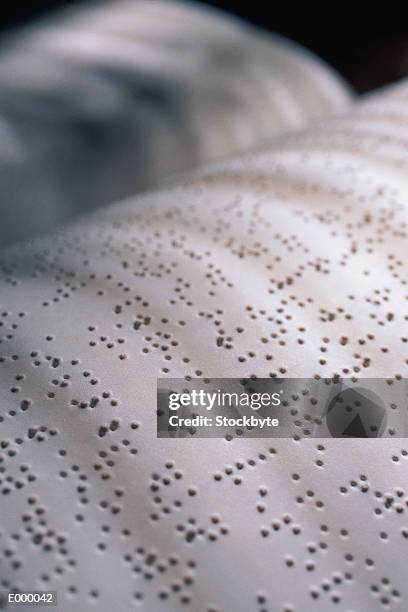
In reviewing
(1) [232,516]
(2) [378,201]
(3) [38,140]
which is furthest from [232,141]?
(1) [232,516]

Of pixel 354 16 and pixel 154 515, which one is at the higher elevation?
pixel 354 16

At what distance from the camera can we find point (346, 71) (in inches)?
56.7

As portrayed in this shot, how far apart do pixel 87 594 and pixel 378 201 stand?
1.11 feet

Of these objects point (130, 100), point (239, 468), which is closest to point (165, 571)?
point (239, 468)

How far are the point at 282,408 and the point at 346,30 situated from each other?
50.1 inches

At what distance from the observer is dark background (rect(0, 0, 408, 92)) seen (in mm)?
1407

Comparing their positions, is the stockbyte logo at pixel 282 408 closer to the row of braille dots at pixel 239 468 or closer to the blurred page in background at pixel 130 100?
the row of braille dots at pixel 239 468

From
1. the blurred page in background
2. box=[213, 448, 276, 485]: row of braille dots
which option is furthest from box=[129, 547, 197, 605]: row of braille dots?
the blurred page in background

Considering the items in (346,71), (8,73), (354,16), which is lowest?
(8,73)

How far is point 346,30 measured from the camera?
4.82ft

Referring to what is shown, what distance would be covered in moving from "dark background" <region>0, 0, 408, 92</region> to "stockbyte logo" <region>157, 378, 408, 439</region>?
3.73ft

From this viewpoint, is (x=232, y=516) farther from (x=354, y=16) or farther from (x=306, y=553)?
(x=354, y=16)

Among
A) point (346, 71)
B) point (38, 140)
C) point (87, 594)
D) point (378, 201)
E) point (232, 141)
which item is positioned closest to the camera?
point (87, 594)

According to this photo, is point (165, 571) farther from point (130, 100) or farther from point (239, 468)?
point (130, 100)
